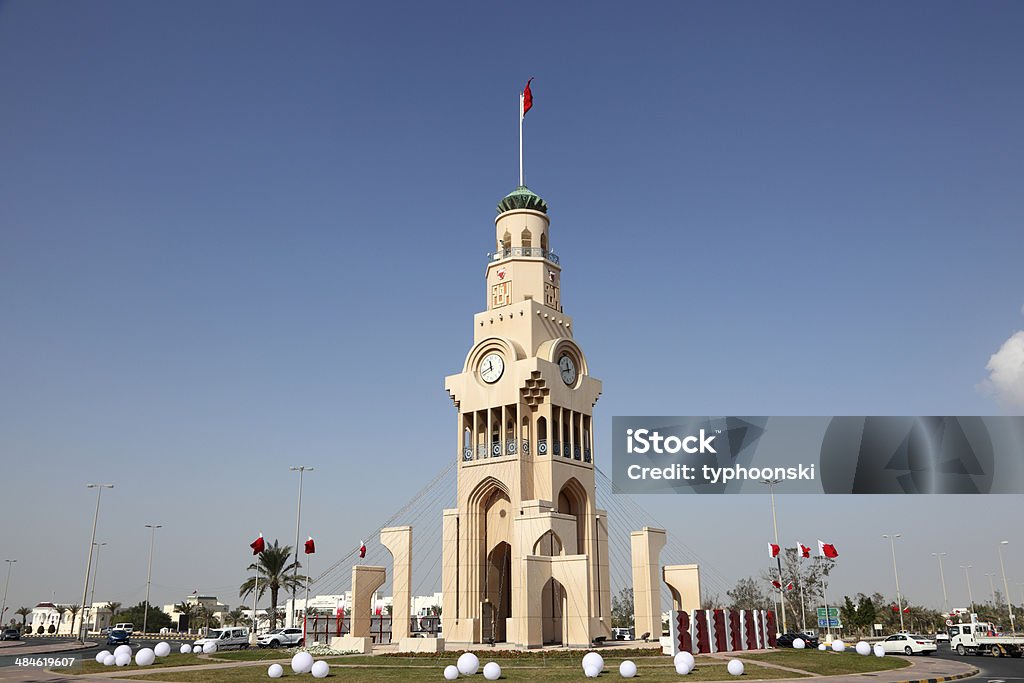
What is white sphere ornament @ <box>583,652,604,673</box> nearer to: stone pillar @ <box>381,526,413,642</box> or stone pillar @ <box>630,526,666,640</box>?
stone pillar @ <box>630,526,666,640</box>

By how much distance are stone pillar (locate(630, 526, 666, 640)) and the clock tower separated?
2593mm

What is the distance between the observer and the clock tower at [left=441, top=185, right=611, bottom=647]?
47094 mm

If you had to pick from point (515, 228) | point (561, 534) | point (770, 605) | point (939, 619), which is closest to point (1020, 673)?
point (561, 534)

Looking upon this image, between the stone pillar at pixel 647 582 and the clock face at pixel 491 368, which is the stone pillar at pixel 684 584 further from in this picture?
the clock face at pixel 491 368

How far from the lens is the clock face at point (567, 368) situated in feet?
167

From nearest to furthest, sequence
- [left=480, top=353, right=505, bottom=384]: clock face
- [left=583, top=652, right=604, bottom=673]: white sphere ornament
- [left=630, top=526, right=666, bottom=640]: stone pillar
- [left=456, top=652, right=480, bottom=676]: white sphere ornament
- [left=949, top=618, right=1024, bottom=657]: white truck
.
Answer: [left=583, top=652, right=604, bottom=673]: white sphere ornament, [left=456, top=652, right=480, bottom=676]: white sphere ornament, [left=630, top=526, right=666, bottom=640]: stone pillar, [left=949, top=618, right=1024, bottom=657]: white truck, [left=480, top=353, right=505, bottom=384]: clock face

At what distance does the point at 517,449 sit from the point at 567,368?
→ 674cm

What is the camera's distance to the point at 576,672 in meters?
29.0

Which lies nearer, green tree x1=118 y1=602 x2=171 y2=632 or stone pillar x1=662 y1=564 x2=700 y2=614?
stone pillar x1=662 y1=564 x2=700 y2=614

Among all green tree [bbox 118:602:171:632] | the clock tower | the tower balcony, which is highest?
the tower balcony

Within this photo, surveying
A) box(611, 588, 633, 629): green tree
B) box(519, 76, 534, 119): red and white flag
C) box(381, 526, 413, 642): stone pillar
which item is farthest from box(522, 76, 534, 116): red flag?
box(611, 588, 633, 629): green tree

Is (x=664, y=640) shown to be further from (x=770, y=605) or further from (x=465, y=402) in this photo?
(x=770, y=605)

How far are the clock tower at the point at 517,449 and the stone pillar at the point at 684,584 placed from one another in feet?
14.5

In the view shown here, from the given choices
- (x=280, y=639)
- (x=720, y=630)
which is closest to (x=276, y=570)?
(x=280, y=639)
